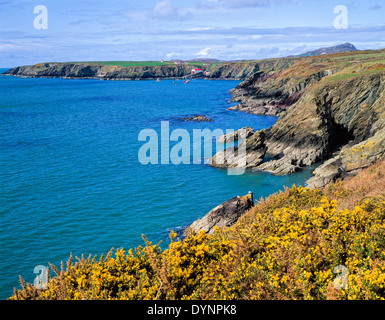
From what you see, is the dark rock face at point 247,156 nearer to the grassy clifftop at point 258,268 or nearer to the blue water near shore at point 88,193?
the blue water near shore at point 88,193

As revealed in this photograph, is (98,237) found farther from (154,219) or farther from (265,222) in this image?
(265,222)

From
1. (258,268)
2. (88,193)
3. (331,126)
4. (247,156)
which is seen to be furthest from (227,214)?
(331,126)

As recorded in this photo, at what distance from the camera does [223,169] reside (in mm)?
40219

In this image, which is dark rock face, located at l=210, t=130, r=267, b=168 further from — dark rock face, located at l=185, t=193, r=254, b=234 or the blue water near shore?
dark rock face, located at l=185, t=193, r=254, b=234

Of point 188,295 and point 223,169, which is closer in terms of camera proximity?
point 188,295

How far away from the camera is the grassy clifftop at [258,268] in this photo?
784 cm

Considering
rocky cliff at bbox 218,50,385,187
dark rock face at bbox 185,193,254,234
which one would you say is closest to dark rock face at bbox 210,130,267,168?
rocky cliff at bbox 218,50,385,187

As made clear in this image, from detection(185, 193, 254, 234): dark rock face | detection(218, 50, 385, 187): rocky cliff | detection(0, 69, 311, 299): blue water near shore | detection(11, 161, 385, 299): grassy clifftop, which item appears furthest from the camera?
detection(218, 50, 385, 187): rocky cliff

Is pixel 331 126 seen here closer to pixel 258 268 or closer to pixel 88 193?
pixel 88 193

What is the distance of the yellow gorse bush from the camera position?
310 inches

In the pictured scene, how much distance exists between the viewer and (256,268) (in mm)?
8766

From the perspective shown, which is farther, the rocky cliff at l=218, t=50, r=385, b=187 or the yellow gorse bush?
the rocky cliff at l=218, t=50, r=385, b=187
